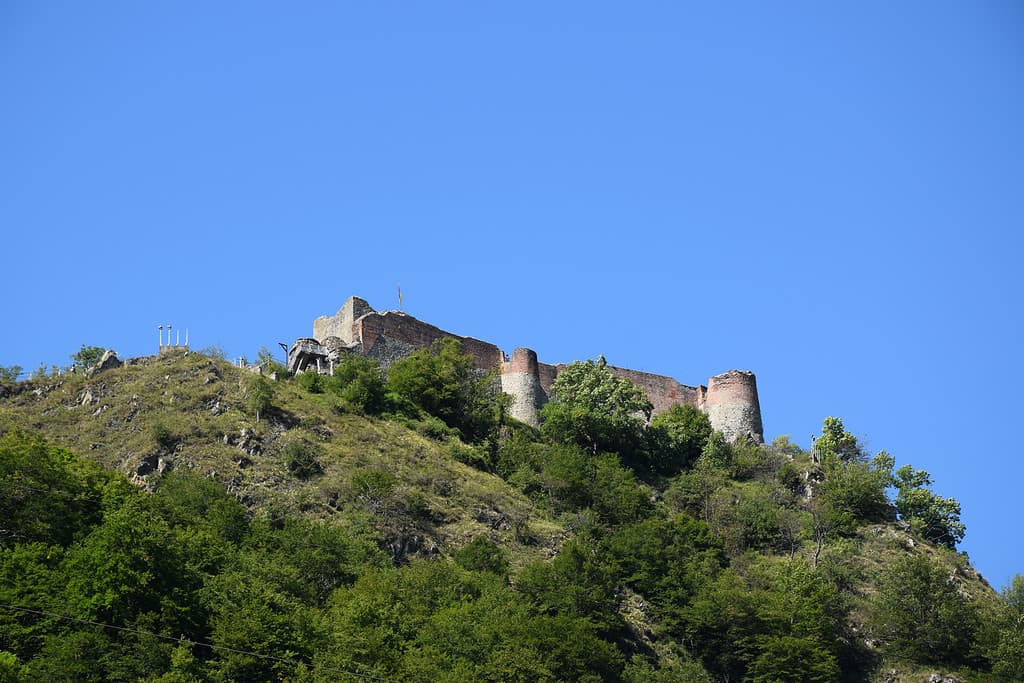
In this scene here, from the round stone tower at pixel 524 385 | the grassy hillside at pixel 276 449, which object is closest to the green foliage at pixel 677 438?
the round stone tower at pixel 524 385

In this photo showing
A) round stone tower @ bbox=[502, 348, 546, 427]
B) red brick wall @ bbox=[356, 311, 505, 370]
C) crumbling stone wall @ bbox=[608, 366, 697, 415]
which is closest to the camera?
red brick wall @ bbox=[356, 311, 505, 370]

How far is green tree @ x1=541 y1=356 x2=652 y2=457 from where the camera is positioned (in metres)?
69.0

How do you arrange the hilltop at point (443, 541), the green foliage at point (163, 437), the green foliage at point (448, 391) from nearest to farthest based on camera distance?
the hilltop at point (443, 541) → the green foliage at point (163, 437) → the green foliage at point (448, 391)

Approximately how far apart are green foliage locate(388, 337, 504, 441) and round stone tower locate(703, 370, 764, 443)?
12.7 metres

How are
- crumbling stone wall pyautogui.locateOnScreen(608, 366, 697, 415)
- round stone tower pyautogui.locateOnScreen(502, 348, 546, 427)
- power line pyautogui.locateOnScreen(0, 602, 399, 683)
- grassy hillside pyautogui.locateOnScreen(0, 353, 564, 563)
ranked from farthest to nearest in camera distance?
crumbling stone wall pyautogui.locateOnScreen(608, 366, 697, 415)
round stone tower pyautogui.locateOnScreen(502, 348, 546, 427)
grassy hillside pyautogui.locateOnScreen(0, 353, 564, 563)
power line pyautogui.locateOnScreen(0, 602, 399, 683)

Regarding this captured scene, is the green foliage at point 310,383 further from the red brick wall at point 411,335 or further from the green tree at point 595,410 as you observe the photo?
the green tree at point 595,410

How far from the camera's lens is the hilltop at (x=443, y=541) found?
44.4 m

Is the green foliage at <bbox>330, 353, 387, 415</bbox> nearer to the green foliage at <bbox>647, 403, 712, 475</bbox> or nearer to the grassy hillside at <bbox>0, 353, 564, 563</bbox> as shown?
the grassy hillside at <bbox>0, 353, 564, 563</bbox>

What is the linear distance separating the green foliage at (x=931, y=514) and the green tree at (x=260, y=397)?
94.8 ft

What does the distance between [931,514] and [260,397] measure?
1233 inches

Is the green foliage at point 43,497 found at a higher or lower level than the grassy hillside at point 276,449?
lower

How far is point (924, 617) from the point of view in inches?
2221

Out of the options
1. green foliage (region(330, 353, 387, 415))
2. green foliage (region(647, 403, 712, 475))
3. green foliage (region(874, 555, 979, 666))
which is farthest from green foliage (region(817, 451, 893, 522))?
green foliage (region(330, 353, 387, 415))

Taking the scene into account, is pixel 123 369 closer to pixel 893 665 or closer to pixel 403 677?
pixel 403 677
